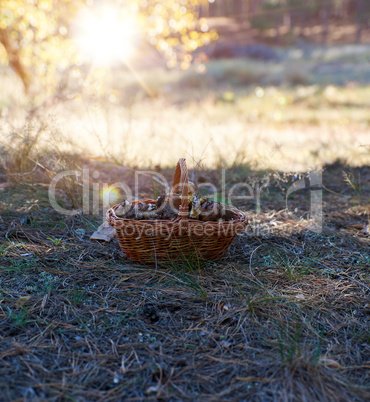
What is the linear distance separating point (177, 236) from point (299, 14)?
35805mm

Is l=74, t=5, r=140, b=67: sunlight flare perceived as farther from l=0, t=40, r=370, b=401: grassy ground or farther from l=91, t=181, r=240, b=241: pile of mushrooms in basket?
l=91, t=181, r=240, b=241: pile of mushrooms in basket

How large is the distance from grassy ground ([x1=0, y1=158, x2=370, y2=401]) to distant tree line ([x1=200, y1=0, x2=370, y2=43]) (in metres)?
29.6

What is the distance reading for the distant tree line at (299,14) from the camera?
29359 millimetres

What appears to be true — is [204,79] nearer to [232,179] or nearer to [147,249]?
[232,179]

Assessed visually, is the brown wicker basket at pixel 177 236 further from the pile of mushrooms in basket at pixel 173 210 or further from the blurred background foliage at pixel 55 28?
the blurred background foliage at pixel 55 28

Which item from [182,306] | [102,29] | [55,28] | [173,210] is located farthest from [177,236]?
[55,28]

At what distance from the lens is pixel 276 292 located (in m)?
1.99

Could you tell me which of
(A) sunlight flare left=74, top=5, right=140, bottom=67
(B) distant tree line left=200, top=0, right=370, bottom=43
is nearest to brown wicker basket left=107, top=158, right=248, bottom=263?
(A) sunlight flare left=74, top=5, right=140, bottom=67

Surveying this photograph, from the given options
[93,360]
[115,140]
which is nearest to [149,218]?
[93,360]

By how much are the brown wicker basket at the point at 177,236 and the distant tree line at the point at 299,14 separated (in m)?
29.8

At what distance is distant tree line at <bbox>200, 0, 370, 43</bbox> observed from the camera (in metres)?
29.4

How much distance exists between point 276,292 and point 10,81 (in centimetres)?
862

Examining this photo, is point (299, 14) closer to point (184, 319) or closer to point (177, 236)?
point (177, 236)

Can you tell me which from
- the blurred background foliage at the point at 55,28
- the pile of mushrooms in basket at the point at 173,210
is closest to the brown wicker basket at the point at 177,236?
the pile of mushrooms in basket at the point at 173,210
